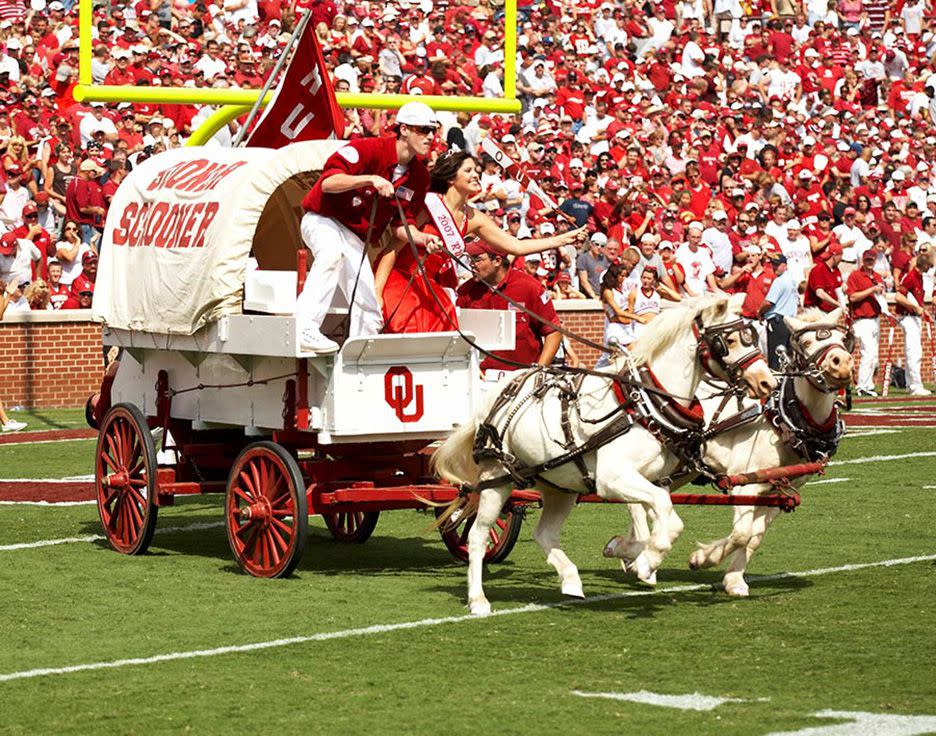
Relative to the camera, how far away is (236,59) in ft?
82.3

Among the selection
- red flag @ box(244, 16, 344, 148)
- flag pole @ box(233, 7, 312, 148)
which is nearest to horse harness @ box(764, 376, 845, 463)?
red flag @ box(244, 16, 344, 148)

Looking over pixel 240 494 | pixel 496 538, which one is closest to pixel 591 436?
pixel 496 538

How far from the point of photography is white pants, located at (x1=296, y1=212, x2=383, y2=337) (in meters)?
11.3

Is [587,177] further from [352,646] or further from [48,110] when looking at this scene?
[352,646]

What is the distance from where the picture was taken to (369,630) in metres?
9.85

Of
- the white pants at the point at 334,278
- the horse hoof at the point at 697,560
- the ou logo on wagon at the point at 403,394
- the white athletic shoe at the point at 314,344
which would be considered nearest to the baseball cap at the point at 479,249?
the white pants at the point at 334,278

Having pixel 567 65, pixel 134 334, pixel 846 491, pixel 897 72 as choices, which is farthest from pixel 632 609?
pixel 897 72

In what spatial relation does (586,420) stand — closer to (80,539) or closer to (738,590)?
(738,590)

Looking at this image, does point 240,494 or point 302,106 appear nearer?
point 240,494

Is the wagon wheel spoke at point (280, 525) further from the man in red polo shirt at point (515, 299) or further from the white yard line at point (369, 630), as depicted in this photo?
the man in red polo shirt at point (515, 299)

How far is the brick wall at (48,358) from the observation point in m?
23.5

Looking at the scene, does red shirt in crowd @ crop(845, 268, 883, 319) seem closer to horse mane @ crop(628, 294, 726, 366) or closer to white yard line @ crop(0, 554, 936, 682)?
white yard line @ crop(0, 554, 936, 682)

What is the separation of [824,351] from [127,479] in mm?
4565

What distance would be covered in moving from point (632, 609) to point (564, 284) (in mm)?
16476
